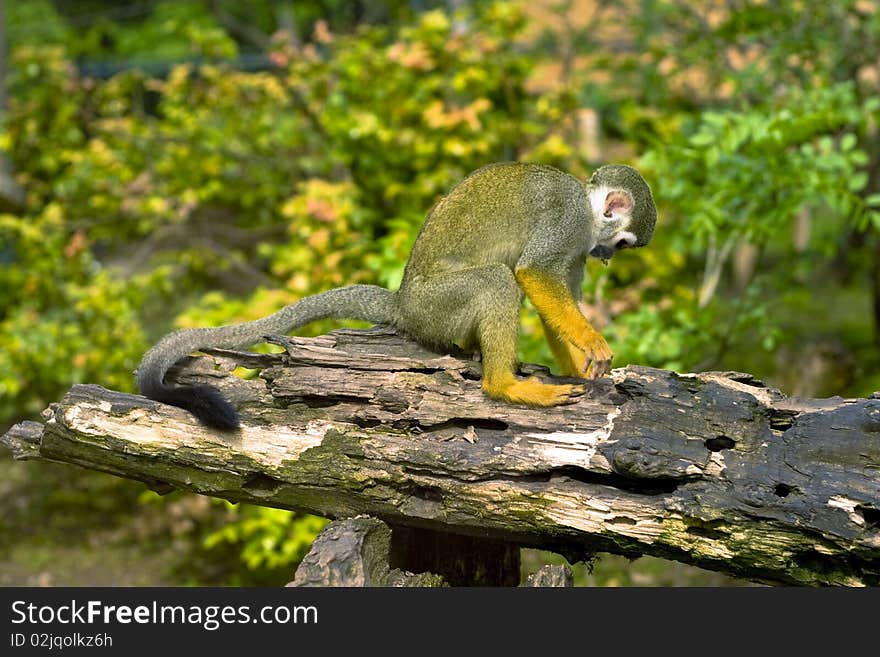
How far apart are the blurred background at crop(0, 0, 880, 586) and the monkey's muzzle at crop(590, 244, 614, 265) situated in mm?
813

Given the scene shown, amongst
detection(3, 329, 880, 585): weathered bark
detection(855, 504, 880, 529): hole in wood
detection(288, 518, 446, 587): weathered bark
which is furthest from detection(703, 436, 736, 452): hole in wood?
detection(288, 518, 446, 587): weathered bark

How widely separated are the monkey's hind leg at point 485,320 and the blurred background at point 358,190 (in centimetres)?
84

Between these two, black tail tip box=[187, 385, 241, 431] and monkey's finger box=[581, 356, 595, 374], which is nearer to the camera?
black tail tip box=[187, 385, 241, 431]

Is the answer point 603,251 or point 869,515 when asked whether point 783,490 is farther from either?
point 603,251

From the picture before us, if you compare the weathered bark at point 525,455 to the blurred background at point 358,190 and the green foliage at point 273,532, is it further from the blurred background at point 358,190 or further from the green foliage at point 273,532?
the green foliage at point 273,532

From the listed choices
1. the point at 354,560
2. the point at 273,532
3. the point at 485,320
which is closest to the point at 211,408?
the point at 354,560

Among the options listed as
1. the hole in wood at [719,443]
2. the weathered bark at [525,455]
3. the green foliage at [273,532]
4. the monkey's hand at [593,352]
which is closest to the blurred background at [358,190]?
the green foliage at [273,532]

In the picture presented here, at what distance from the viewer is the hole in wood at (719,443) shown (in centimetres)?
260

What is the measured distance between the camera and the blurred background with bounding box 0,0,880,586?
4.73 meters

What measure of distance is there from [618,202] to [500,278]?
0.59 meters

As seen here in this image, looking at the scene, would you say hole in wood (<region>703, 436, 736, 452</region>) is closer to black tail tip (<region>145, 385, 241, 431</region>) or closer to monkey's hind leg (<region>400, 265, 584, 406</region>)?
monkey's hind leg (<region>400, 265, 584, 406</region>)

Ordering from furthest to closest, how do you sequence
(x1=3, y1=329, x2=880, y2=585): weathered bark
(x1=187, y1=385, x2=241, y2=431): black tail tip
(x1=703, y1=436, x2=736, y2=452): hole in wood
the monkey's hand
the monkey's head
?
the monkey's head, the monkey's hand, (x1=187, y1=385, x2=241, y2=431): black tail tip, (x1=703, y1=436, x2=736, y2=452): hole in wood, (x1=3, y1=329, x2=880, y2=585): weathered bark

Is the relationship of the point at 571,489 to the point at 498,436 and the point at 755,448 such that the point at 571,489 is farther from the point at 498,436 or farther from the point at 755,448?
the point at 755,448

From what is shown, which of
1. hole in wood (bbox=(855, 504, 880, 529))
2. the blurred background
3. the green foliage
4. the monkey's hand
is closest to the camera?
hole in wood (bbox=(855, 504, 880, 529))
